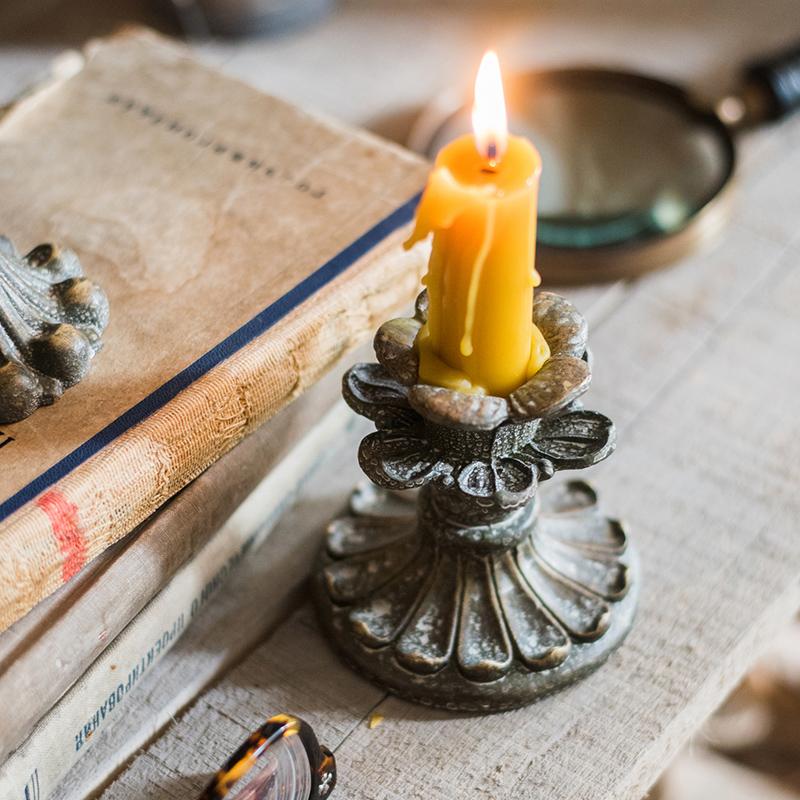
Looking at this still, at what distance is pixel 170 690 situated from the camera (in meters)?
0.55

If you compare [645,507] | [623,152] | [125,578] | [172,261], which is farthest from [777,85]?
[125,578]

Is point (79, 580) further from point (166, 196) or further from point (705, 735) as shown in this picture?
point (705, 735)

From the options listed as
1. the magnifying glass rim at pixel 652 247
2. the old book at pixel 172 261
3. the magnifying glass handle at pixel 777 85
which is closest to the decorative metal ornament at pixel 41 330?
the old book at pixel 172 261

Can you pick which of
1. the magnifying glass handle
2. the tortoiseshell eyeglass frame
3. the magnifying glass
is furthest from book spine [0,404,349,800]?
the magnifying glass handle

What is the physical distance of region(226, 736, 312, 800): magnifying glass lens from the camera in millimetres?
432

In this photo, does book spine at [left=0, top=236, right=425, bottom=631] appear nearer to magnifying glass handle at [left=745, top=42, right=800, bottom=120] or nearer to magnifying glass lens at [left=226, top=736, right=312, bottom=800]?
magnifying glass lens at [left=226, top=736, right=312, bottom=800]

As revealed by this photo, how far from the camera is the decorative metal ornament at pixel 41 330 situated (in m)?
0.49

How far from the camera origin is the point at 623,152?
0.80m

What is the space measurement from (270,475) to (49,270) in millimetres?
151

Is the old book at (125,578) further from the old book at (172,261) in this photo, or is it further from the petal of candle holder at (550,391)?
the petal of candle holder at (550,391)

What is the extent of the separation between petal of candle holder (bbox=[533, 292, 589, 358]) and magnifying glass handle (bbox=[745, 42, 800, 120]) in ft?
1.46

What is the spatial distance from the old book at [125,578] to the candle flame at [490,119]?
215 mm

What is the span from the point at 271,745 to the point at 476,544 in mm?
135

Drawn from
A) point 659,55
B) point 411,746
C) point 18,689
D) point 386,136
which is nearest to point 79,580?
point 18,689
